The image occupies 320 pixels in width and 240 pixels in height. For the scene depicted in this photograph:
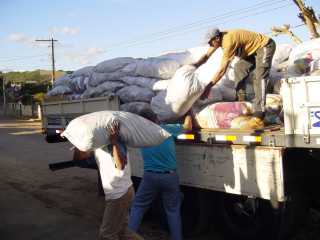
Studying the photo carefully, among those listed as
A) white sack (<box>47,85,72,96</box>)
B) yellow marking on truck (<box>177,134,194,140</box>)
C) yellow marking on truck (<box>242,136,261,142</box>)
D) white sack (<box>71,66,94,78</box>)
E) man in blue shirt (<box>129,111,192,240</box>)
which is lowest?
man in blue shirt (<box>129,111,192,240</box>)

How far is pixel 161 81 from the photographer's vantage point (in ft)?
19.9

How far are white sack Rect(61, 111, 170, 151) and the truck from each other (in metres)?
0.67

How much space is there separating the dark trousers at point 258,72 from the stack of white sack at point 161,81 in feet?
0.48

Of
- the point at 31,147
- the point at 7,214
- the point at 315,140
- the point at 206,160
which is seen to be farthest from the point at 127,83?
the point at 31,147

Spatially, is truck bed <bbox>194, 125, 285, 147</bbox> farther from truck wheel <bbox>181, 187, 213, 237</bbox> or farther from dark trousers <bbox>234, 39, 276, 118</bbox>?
truck wheel <bbox>181, 187, 213, 237</bbox>

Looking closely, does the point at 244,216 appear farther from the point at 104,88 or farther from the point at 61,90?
the point at 61,90

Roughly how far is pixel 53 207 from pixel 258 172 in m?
3.90

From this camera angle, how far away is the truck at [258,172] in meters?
4.06

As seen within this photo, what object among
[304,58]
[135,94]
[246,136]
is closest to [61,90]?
[135,94]

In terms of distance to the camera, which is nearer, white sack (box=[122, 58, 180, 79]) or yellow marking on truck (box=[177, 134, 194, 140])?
yellow marking on truck (box=[177, 134, 194, 140])

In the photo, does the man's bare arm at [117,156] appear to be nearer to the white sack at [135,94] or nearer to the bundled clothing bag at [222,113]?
the bundled clothing bag at [222,113]

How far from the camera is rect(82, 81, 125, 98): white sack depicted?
669 cm

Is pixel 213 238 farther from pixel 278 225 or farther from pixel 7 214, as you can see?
pixel 7 214

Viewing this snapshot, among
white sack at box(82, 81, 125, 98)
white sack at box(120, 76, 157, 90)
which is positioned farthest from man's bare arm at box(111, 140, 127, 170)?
white sack at box(82, 81, 125, 98)
